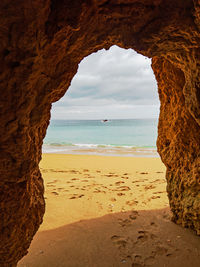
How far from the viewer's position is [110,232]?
3.03 meters

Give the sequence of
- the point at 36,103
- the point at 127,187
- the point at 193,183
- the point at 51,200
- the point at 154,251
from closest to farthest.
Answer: the point at 36,103 → the point at 154,251 → the point at 193,183 → the point at 51,200 → the point at 127,187

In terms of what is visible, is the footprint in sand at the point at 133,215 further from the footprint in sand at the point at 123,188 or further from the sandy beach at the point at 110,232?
the footprint in sand at the point at 123,188

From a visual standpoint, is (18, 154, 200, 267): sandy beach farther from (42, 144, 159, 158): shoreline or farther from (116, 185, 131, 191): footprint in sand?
(42, 144, 159, 158): shoreline

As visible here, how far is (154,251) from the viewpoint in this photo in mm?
2555

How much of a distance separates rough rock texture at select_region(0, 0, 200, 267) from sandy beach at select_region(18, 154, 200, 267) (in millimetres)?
856

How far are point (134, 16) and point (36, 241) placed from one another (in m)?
3.33

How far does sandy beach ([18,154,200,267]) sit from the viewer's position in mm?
2428

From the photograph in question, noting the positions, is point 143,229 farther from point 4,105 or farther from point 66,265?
point 4,105

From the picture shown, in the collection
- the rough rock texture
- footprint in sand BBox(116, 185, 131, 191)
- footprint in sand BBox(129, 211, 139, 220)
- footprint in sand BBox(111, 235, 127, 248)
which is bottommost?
footprint in sand BBox(116, 185, 131, 191)

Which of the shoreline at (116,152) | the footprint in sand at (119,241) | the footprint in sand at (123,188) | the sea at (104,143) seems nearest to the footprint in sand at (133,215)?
the footprint in sand at (119,241)

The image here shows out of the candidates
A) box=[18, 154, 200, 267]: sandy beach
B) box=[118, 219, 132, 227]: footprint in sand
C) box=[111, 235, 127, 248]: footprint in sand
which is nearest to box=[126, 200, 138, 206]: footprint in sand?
box=[18, 154, 200, 267]: sandy beach

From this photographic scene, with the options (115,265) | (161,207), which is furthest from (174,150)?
(115,265)

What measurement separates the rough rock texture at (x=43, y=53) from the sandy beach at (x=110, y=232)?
0.86 m

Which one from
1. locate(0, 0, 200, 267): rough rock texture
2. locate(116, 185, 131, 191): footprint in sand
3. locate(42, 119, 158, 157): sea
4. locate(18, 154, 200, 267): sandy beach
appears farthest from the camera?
locate(42, 119, 158, 157): sea
